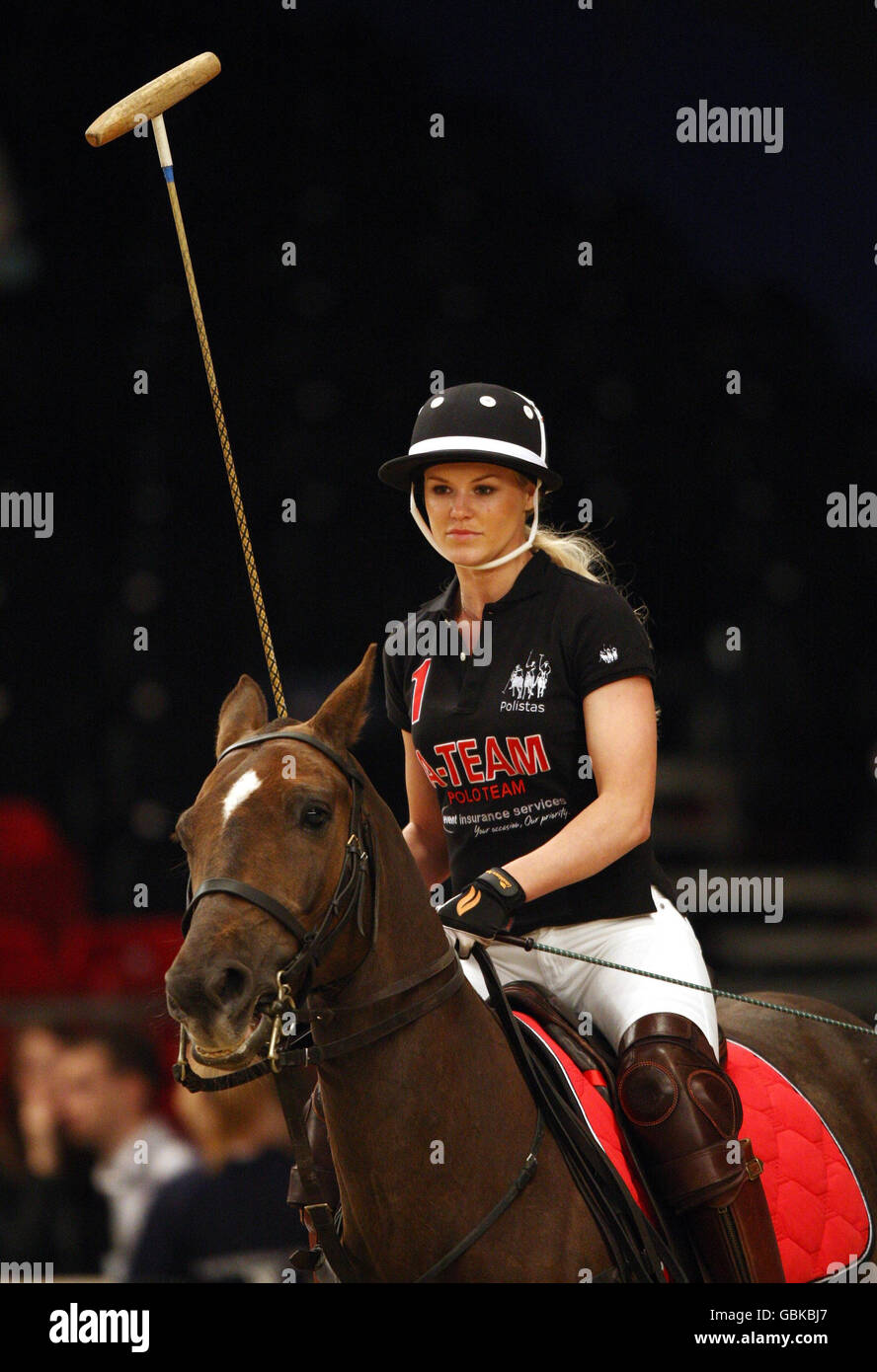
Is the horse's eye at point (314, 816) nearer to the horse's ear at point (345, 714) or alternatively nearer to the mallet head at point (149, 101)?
the horse's ear at point (345, 714)

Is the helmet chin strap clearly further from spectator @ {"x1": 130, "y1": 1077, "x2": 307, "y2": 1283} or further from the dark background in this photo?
the dark background

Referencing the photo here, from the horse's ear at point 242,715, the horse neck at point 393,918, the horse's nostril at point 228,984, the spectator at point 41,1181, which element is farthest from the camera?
the spectator at point 41,1181

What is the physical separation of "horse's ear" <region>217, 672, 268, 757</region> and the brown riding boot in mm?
766

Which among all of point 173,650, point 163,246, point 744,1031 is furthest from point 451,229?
point 744,1031

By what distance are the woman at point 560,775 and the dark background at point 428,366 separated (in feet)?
9.07

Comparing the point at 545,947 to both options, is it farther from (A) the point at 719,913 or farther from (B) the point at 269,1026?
(A) the point at 719,913

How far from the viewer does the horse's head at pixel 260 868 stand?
1695 millimetres

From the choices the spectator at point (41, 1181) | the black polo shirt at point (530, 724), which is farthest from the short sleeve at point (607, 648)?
the spectator at point (41, 1181)

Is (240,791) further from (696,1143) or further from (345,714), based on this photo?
(696,1143)

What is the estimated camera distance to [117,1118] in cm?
468

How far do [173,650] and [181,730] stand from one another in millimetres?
320

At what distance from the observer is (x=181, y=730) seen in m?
5.30

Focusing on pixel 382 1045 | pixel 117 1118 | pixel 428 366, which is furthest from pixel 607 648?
pixel 428 366

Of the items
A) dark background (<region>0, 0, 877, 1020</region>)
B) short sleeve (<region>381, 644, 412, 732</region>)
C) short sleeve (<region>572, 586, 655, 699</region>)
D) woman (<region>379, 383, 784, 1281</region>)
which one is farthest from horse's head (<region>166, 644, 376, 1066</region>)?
dark background (<region>0, 0, 877, 1020</region>)
